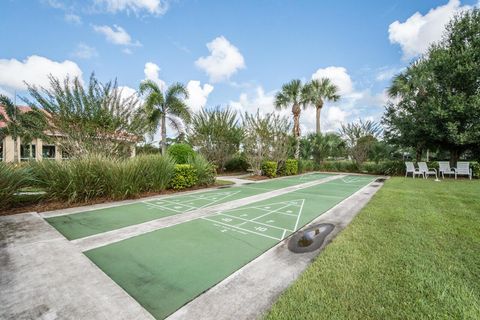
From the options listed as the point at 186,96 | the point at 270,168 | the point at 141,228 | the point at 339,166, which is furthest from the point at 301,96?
the point at 141,228

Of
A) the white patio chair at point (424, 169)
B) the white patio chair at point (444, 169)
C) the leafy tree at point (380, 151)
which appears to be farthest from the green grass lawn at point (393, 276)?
the leafy tree at point (380, 151)

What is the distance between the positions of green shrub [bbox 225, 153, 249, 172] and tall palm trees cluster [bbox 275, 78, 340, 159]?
5.17m

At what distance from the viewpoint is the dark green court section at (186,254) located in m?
2.19

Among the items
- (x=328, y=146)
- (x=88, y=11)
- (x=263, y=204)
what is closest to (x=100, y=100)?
(x=88, y=11)

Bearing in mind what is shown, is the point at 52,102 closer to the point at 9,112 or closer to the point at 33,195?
the point at 33,195

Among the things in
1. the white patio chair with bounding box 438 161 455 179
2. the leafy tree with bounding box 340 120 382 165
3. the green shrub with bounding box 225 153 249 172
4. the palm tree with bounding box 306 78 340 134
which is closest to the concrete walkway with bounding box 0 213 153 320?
the green shrub with bounding box 225 153 249 172

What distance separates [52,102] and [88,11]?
13.6 ft

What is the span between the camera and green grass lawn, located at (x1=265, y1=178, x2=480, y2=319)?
183cm

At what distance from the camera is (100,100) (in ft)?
31.3

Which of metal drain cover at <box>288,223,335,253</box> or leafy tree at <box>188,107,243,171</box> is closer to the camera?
metal drain cover at <box>288,223,335,253</box>

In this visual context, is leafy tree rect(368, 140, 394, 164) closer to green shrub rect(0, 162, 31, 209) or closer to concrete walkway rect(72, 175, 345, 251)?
concrete walkway rect(72, 175, 345, 251)

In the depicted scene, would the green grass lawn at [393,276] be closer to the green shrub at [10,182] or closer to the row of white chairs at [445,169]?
the green shrub at [10,182]

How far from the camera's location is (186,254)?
9.96ft

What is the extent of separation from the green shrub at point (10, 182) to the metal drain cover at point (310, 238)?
6.81 m
